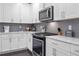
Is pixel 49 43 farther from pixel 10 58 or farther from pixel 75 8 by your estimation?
pixel 10 58

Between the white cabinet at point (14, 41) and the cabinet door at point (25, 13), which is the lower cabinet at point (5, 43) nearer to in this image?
the white cabinet at point (14, 41)

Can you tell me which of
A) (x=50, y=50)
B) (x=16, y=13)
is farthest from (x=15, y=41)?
(x=50, y=50)

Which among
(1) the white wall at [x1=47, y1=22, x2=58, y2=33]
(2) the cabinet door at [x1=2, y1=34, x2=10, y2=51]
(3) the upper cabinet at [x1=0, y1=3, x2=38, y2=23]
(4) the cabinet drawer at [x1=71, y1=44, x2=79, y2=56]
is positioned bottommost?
(2) the cabinet door at [x1=2, y1=34, x2=10, y2=51]

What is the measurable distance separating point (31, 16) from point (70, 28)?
2498 mm

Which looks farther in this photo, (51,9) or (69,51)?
(51,9)

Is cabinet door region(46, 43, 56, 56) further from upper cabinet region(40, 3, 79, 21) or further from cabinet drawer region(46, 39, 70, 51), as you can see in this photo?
upper cabinet region(40, 3, 79, 21)

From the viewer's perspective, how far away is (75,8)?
1765 millimetres

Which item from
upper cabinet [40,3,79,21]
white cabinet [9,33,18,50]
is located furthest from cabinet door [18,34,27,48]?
upper cabinet [40,3,79,21]

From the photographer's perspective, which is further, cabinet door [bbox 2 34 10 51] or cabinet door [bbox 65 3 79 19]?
cabinet door [bbox 2 34 10 51]

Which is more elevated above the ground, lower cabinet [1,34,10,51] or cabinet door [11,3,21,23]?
cabinet door [11,3,21,23]

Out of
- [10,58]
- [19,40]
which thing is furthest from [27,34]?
[10,58]

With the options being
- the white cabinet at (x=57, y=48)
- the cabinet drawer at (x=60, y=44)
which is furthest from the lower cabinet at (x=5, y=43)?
the cabinet drawer at (x=60, y=44)

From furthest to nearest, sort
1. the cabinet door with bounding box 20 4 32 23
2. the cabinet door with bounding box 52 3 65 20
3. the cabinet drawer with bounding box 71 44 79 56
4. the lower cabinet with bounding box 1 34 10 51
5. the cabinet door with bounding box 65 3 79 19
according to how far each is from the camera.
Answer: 1. the cabinet door with bounding box 20 4 32 23
2. the lower cabinet with bounding box 1 34 10 51
3. the cabinet door with bounding box 52 3 65 20
4. the cabinet door with bounding box 65 3 79 19
5. the cabinet drawer with bounding box 71 44 79 56

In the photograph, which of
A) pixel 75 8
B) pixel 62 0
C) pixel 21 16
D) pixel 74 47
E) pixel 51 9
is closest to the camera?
pixel 74 47
